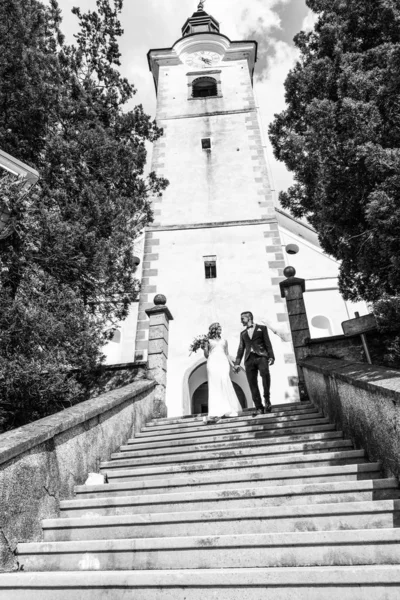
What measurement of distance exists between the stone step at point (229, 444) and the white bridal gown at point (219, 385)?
1.15 m

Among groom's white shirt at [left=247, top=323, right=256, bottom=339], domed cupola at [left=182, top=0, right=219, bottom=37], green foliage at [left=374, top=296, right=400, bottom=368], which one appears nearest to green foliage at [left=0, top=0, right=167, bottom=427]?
groom's white shirt at [left=247, top=323, right=256, bottom=339]

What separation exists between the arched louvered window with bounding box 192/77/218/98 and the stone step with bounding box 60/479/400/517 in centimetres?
1623

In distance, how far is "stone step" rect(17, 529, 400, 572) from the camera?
2725mm

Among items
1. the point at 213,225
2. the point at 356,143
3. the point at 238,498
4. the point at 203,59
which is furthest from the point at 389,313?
the point at 203,59

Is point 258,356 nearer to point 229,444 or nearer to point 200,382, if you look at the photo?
point 229,444

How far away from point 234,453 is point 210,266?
7524 millimetres

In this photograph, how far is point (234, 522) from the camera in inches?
128

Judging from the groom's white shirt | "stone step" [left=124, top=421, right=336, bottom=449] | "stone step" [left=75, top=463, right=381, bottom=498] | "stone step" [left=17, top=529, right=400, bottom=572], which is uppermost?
the groom's white shirt

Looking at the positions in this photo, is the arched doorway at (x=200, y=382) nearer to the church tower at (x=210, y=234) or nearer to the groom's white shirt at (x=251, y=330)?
the church tower at (x=210, y=234)

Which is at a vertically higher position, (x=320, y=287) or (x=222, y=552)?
(x=320, y=287)

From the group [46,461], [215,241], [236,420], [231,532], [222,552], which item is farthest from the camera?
[215,241]

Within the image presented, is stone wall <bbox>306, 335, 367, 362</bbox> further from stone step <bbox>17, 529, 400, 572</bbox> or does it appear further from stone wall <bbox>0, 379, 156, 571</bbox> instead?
stone step <bbox>17, 529, 400, 572</bbox>

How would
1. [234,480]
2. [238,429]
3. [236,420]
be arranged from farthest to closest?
1. [236,420]
2. [238,429]
3. [234,480]

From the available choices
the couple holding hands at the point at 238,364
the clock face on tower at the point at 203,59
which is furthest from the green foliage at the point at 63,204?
the clock face on tower at the point at 203,59
